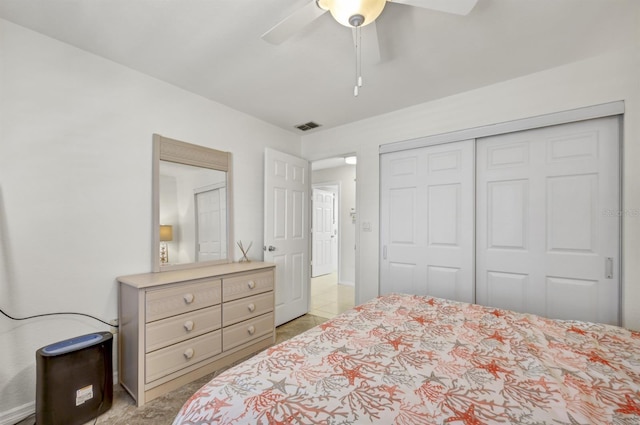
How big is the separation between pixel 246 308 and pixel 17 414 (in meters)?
1.49

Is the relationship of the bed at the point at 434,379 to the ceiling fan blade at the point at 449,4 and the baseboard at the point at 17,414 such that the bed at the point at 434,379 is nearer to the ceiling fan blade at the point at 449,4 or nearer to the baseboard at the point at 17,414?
the ceiling fan blade at the point at 449,4

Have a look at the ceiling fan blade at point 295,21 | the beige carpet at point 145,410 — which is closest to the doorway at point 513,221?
the ceiling fan blade at point 295,21

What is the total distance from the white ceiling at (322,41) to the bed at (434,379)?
1.80 m

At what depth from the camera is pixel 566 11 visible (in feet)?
5.18

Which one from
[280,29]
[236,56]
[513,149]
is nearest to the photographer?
[280,29]

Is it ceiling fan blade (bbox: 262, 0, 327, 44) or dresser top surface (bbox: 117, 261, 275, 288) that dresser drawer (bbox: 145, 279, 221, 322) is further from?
ceiling fan blade (bbox: 262, 0, 327, 44)

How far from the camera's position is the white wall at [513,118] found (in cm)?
191

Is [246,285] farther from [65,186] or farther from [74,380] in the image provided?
[65,186]

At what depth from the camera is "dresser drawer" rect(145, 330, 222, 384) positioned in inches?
73.5

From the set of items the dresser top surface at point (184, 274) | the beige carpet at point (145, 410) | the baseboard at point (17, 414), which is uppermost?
the dresser top surface at point (184, 274)

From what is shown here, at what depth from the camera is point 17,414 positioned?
5.40 ft

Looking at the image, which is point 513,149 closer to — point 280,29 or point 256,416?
point 280,29

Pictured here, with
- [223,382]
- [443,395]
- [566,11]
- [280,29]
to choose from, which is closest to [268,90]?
[280,29]

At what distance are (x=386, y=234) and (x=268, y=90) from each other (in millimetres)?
1948
